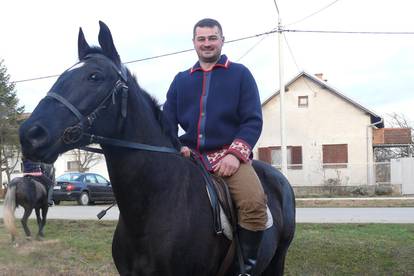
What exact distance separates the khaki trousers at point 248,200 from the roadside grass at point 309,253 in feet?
14.6

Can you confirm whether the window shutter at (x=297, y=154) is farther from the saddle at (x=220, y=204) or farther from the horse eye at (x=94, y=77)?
the horse eye at (x=94, y=77)

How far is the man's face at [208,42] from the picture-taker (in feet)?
13.0

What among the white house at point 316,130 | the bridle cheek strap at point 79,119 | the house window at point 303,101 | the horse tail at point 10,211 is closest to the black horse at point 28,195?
the horse tail at point 10,211

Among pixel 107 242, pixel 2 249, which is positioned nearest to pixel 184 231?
pixel 107 242

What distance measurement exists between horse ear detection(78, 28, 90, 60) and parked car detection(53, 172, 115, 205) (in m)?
20.5

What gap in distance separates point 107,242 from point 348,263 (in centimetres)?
470

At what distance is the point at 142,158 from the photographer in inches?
138

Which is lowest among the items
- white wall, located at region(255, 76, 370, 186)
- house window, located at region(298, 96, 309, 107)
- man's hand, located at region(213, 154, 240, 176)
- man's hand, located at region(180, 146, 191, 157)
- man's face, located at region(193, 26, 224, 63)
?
man's hand, located at region(213, 154, 240, 176)

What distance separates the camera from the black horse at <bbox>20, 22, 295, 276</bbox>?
309cm

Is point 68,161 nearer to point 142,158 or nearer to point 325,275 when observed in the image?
point 325,275

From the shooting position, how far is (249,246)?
12.9ft

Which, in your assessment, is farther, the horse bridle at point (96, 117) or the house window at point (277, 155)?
the house window at point (277, 155)

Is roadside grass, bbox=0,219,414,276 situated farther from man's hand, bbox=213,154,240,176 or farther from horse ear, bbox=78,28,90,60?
horse ear, bbox=78,28,90,60

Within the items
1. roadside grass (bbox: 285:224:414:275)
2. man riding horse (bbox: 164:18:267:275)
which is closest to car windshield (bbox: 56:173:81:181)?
roadside grass (bbox: 285:224:414:275)
